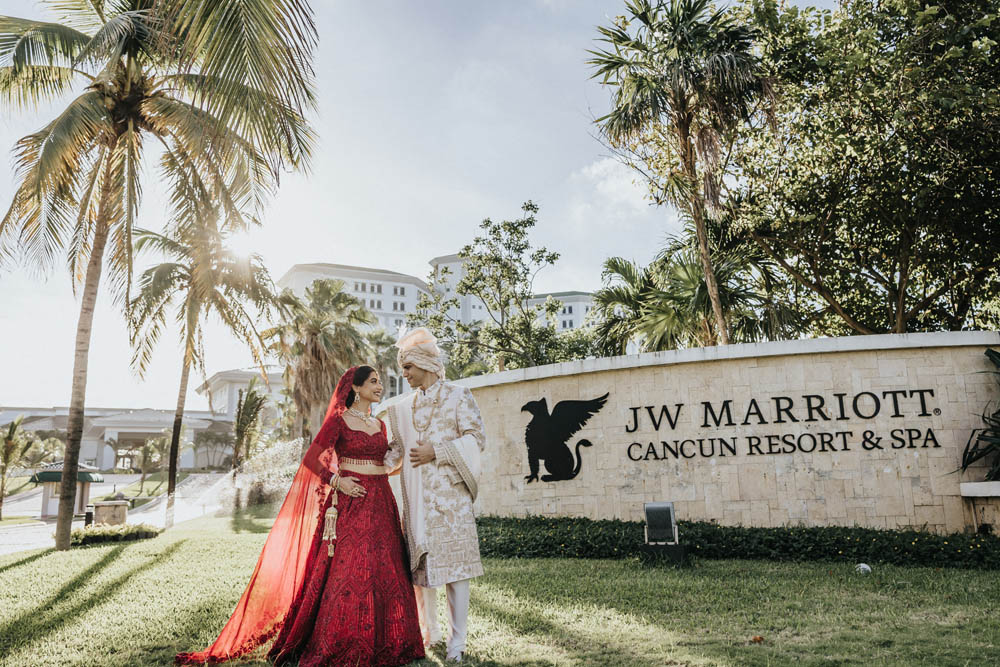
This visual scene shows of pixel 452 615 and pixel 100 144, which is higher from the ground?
pixel 100 144

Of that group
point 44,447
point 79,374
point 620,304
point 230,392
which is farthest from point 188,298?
point 230,392

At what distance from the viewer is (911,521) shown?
8.54 m

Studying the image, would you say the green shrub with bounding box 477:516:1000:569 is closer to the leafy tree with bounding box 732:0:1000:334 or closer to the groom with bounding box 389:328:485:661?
the groom with bounding box 389:328:485:661

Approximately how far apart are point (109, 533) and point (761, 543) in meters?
11.2

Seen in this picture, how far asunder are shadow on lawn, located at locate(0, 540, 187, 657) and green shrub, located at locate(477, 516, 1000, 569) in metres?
4.38

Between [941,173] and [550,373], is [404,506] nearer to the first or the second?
[550,373]

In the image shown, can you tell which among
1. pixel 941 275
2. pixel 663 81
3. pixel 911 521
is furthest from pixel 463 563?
pixel 941 275

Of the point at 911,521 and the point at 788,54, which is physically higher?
the point at 788,54

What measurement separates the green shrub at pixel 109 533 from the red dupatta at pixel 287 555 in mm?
9483

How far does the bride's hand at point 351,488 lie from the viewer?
173 inches

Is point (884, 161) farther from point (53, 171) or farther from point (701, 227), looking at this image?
point (53, 171)

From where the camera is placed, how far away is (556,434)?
10.3 meters

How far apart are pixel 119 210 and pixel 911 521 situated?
12539 mm

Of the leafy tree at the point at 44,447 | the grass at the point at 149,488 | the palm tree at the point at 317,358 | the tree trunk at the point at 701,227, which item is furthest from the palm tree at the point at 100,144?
the leafy tree at the point at 44,447
